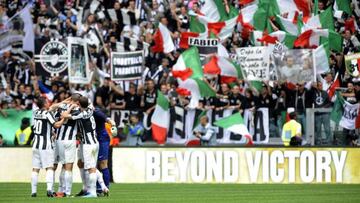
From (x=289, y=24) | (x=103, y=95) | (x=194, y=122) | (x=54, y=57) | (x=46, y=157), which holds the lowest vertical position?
(x=46, y=157)

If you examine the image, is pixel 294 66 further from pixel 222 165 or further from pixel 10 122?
pixel 10 122

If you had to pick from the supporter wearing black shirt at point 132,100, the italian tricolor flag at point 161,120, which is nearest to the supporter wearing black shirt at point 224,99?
the italian tricolor flag at point 161,120

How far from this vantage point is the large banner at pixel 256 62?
33500mm

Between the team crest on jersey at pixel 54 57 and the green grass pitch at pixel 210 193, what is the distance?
518 centimetres

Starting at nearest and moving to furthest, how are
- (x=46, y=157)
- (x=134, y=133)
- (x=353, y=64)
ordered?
1. (x=46, y=157)
2. (x=353, y=64)
3. (x=134, y=133)

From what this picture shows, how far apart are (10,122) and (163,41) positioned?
17.6 ft

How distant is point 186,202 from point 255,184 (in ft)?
32.6

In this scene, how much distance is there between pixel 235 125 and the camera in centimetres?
3250

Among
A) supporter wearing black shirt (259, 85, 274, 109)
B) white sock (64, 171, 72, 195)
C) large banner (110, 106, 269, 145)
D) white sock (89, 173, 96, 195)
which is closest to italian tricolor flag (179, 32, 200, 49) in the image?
large banner (110, 106, 269, 145)

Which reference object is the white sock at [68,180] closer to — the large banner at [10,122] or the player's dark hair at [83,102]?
the player's dark hair at [83,102]

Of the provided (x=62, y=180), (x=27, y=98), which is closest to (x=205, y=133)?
(x=27, y=98)

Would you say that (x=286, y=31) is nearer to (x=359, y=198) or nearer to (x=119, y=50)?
(x=119, y=50)

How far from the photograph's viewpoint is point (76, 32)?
120 feet

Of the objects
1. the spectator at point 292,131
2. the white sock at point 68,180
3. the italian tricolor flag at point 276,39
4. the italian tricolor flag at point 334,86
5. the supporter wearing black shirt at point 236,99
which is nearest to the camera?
the white sock at point 68,180
